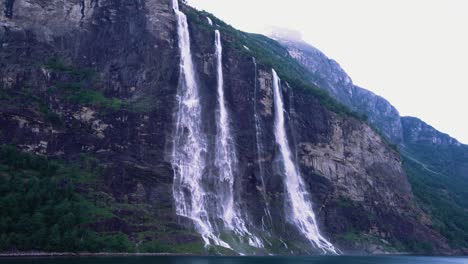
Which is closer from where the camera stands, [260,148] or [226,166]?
[226,166]

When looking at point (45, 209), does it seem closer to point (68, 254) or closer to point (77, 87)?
point (68, 254)

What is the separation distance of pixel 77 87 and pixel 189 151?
21.1m

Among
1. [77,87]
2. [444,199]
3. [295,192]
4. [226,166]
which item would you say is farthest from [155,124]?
[444,199]

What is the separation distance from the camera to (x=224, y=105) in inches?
3593

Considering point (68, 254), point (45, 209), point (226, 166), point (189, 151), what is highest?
point (189, 151)

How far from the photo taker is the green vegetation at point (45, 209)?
186 feet

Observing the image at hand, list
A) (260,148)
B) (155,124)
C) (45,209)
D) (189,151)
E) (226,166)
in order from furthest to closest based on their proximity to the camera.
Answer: (260,148) < (226,166) < (189,151) < (155,124) < (45,209)

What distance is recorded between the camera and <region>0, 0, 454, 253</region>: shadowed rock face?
73.6 metres

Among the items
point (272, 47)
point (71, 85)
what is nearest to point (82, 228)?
point (71, 85)

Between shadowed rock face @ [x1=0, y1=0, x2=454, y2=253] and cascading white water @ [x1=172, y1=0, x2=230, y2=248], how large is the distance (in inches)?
56.8

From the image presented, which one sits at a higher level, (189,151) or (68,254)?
(189,151)

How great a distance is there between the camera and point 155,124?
265ft

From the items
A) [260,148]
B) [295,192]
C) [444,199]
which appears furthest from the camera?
[444,199]

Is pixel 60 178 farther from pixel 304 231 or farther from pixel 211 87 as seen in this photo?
pixel 304 231
